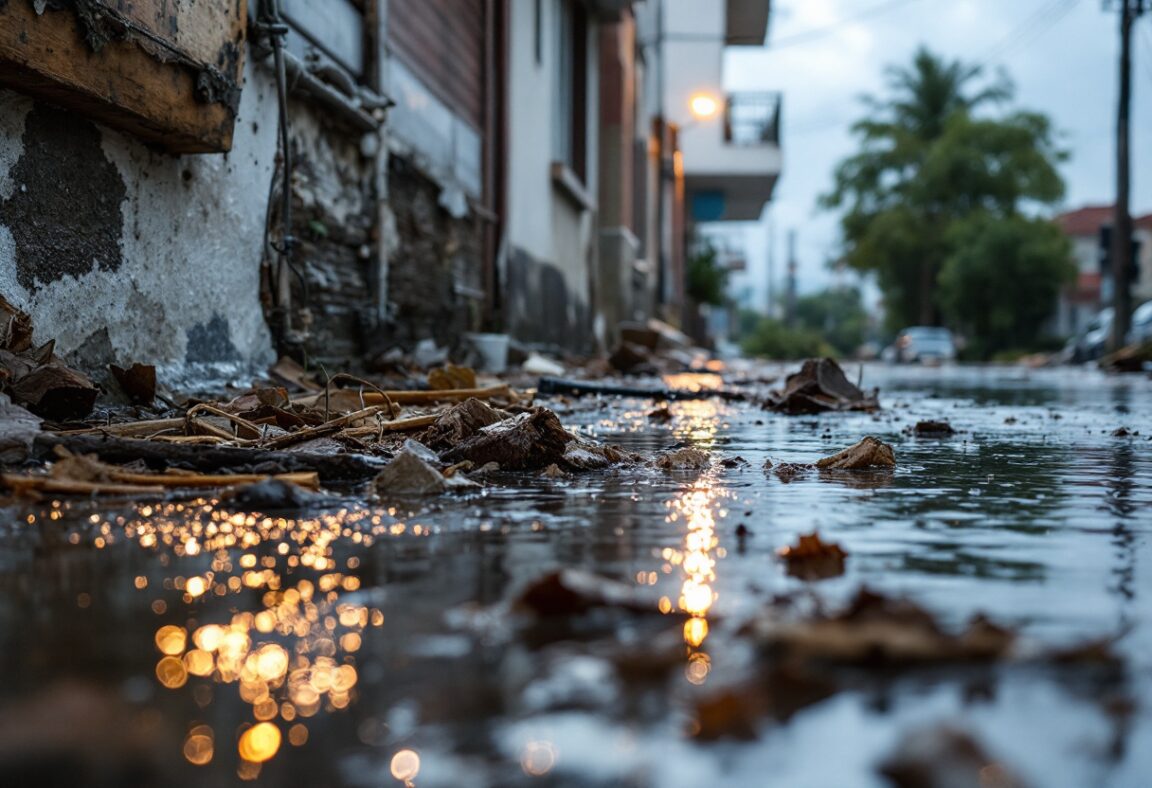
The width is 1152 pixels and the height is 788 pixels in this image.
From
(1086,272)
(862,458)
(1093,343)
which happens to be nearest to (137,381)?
(862,458)

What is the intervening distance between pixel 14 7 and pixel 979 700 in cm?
293

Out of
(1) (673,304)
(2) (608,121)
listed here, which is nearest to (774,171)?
(1) (673,304)

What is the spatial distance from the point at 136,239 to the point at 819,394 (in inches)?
109

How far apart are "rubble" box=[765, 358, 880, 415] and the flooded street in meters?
2.76

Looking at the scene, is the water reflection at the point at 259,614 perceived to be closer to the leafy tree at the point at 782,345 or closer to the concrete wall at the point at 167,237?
the concrete wall at the point at 167,237

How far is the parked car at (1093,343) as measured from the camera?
2062 centimetres

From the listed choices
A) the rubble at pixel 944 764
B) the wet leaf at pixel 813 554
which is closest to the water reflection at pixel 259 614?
the rubble at pixel 944 764

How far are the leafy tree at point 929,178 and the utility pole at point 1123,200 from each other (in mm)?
16050

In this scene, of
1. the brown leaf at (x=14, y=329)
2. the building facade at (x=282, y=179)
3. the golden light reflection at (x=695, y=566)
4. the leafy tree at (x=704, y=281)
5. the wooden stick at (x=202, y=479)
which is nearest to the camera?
the golden light reflection at (x=695, y=566)

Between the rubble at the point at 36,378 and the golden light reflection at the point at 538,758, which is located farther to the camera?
the rubble at the point at 36,378

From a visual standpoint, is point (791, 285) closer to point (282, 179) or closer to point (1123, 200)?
point (1123, 200)

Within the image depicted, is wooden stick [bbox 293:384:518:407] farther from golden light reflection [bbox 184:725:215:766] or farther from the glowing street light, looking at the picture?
the glowing street light

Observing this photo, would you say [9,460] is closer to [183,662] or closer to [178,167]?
[183,662]

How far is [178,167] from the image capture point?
4242 millimetres
